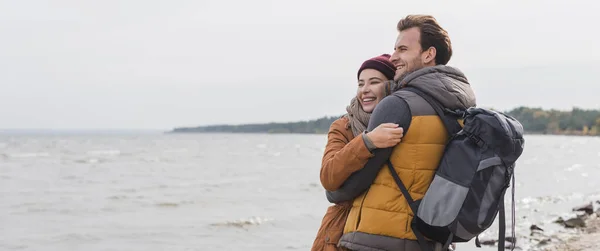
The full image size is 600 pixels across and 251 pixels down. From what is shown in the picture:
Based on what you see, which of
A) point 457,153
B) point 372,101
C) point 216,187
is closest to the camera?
point 457,153

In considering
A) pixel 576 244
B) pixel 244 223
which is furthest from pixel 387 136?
pixel 244 223

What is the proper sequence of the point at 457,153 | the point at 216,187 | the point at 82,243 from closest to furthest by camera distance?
the point at 457,153 < the point at 82,243 < the point at 216,187

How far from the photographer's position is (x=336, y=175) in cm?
294

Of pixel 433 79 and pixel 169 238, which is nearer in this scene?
pixel 433 79

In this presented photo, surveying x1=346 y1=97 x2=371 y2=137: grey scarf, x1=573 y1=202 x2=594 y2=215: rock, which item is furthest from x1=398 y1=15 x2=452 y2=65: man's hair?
x1=573 y1=202 x2=594 y2=215: rock

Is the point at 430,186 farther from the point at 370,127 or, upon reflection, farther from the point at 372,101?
the point at 372,101

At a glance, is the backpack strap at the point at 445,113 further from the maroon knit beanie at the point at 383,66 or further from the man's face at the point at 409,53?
the maroon knit beanie at the point at 383,66

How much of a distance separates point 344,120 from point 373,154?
51cm

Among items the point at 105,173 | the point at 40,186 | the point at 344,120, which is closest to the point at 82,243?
the point at 344,120

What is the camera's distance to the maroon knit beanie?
10.6 feet

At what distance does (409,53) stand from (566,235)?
11060 millimetres

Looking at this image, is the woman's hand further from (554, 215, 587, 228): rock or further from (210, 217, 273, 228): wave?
(554, 215, 587, 228): rock

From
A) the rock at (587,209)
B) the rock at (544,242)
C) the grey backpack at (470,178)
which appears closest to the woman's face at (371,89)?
the grey backpack at (470,178)

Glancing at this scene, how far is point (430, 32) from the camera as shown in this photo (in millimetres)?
3021
